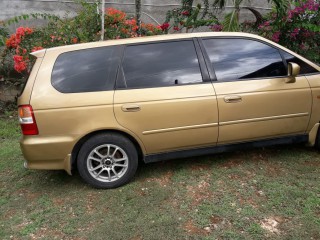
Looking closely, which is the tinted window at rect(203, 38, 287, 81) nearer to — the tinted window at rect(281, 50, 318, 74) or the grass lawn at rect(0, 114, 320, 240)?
the tinted window at rect(281, 50, 318, 74)

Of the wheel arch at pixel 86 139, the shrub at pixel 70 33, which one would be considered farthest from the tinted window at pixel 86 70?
the shrub at pixel 70 33

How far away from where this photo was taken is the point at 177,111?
12.8ft

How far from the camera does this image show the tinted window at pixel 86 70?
3.80m

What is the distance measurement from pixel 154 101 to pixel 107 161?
0.83m

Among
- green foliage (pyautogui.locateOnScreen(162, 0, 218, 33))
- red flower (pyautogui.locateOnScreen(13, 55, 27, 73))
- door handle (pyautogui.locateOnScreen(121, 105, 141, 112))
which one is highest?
green foliage (pyautogui.locateOnScreen(162, 0, 218, 33))

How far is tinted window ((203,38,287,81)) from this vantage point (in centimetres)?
410

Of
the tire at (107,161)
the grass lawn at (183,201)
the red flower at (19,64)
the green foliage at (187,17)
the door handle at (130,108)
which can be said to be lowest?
the grass lawn at (183,201)

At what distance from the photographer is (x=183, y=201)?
3664mm

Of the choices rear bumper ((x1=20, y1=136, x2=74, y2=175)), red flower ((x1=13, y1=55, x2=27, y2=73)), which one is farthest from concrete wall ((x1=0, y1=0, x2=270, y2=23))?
rear bumper ((x1=20, y1=136, x2=74, y2=175))

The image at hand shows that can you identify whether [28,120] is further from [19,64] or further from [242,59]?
[19,64]

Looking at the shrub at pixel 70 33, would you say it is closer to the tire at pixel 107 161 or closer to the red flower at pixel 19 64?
the red flower at pixel 19 64

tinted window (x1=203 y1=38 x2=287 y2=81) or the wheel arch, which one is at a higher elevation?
tinted window (x1=203 y1=38 x2=287 y2=81)

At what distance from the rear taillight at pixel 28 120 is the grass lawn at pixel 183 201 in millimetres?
770

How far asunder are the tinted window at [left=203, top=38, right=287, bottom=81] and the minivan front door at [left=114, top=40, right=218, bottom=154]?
9.0 inches
